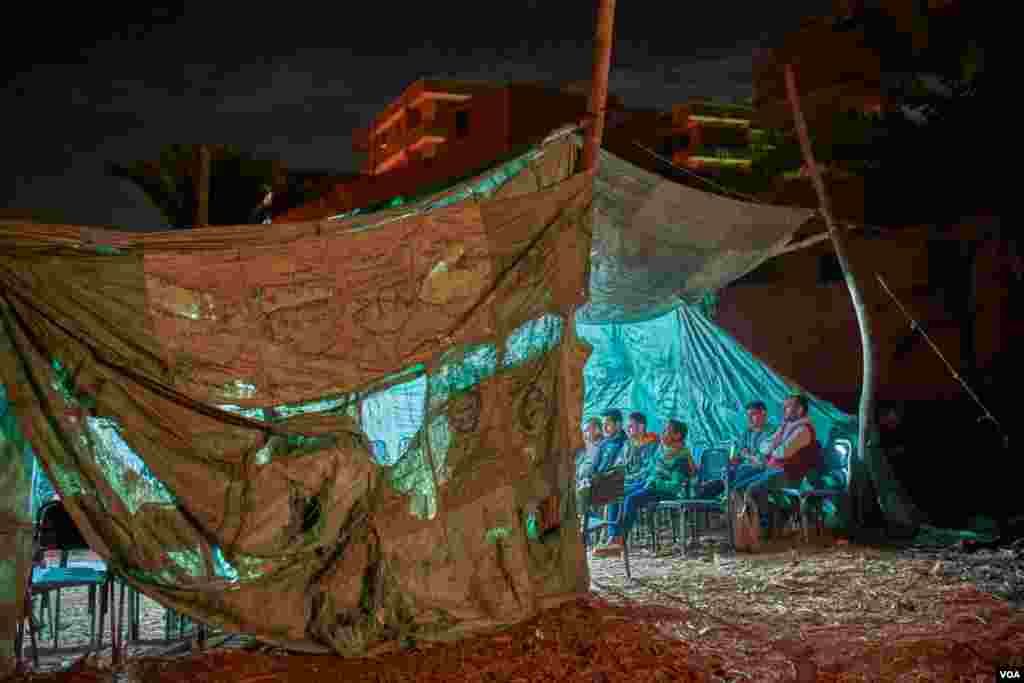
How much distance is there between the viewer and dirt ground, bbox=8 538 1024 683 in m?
4.43

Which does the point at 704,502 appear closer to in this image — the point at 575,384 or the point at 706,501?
the point at 706,501

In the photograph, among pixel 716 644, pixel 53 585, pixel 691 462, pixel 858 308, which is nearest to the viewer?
pixel 53 585

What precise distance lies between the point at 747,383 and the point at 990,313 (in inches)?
306

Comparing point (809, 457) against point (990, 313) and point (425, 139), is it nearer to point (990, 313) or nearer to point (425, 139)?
point (990, 313)

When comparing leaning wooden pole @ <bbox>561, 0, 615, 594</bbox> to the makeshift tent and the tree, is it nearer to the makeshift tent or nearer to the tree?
the makeshift tent

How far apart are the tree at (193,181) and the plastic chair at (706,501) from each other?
15.9 metres

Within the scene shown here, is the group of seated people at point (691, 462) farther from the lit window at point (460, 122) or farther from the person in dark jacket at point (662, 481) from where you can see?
the lit window at point (460, 122)

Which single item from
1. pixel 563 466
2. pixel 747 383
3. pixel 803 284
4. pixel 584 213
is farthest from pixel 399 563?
pixel 803 284

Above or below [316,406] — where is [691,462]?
below

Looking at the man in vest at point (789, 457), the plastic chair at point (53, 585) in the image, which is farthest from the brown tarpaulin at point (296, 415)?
the man in vest at point (789, 457)

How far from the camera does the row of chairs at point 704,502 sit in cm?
718

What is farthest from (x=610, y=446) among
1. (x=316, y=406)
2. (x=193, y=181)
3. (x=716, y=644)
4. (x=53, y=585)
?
(x=193, y=181)

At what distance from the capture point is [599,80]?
5.74m

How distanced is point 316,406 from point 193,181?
20.2 m
